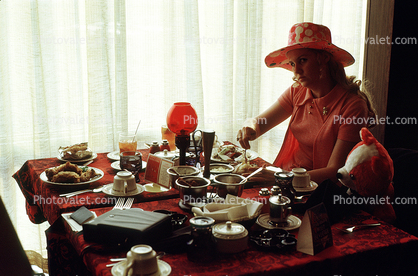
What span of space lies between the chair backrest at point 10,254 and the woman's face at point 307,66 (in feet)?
5.33

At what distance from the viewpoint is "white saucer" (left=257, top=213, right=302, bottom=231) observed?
1.05m

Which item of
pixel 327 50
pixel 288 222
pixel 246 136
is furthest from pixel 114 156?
pixel 327 50

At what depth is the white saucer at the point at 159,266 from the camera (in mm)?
805

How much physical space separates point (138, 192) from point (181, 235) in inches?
17.3

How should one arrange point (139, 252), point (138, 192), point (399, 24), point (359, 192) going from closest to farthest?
1. point (139, 252)
2. point (359, 192)
3. point (138, 192)
4. point (399, 24)

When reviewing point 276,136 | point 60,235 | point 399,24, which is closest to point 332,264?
point 60,235

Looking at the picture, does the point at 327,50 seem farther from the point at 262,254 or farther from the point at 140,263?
the point at 140,263

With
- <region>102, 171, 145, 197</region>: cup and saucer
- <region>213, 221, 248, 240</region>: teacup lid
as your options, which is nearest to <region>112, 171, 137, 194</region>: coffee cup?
<region>102, 171, 145, 197</region>: cup and saucer

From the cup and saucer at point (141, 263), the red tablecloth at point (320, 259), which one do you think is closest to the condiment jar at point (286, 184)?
the red tablecloth at point (320, 259)

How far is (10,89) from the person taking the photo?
86.1 inches

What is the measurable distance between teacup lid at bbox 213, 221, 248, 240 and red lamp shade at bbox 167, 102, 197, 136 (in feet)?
2.39

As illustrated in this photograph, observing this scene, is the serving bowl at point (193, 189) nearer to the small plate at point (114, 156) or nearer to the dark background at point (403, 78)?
the small plate at point (114, 156)

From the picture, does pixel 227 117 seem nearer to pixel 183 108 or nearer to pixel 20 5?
pixel 183 108

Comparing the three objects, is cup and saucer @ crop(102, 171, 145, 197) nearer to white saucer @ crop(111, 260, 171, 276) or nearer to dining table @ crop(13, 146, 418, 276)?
dining table @ crop(13, 146, 418, 276)
